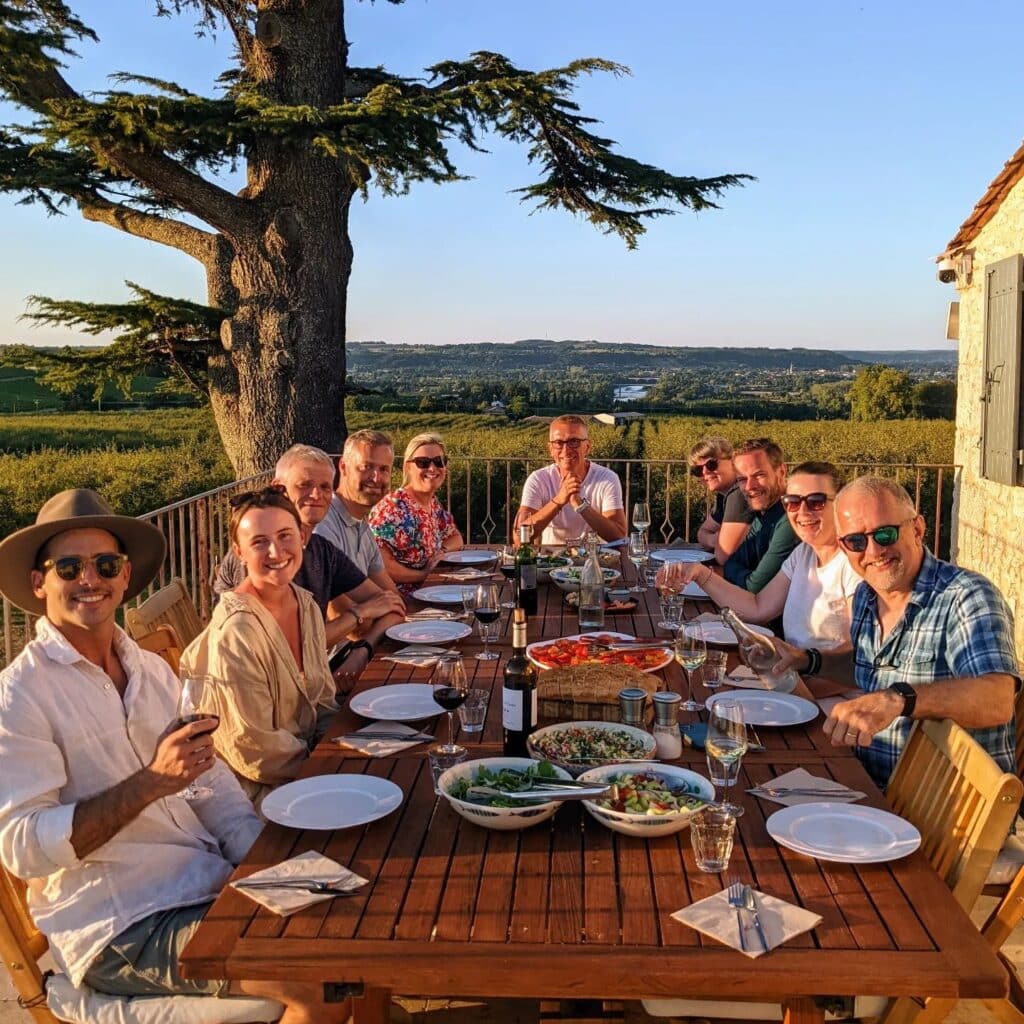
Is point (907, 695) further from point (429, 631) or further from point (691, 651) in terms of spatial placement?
point (429, 631)

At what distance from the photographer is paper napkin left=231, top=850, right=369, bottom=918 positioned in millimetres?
1523

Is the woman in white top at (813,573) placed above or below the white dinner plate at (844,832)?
above

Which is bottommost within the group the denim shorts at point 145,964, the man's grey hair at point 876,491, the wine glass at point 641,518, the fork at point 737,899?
the denim shorts at point 145,964

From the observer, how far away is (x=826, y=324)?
26.4 m

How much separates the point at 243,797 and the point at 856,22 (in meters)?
10.2

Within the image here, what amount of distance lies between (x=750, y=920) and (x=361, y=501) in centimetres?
328

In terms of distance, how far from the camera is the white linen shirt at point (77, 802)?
5.71 ft

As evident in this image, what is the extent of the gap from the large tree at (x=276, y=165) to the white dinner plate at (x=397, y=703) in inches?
246

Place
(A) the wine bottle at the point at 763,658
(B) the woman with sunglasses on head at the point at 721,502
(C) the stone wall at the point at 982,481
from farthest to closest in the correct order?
(C) the stone wall at the point at 982,481, (B) the woman with sunglasses on head at the point at 721,502, (A) the wine bottle at the point at 763,658

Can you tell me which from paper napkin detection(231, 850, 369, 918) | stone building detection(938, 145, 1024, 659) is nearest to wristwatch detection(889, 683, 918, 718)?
paper napkin detection(231, 850, 369, 918)

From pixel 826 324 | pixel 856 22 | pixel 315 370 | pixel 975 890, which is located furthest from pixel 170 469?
pixel 975 890

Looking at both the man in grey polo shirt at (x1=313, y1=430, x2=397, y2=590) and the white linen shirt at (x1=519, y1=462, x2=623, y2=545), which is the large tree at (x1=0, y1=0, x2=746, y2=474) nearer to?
the white linen shirt at (x1=519, y1=462, x2=623, y2=545)

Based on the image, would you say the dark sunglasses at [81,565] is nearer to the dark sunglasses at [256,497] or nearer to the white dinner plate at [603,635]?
the dark sunglasses at [256,497]

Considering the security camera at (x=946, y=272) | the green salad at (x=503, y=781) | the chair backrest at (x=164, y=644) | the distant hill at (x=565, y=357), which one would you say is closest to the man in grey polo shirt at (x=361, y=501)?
the chair backrest at (x=164, y=644)
